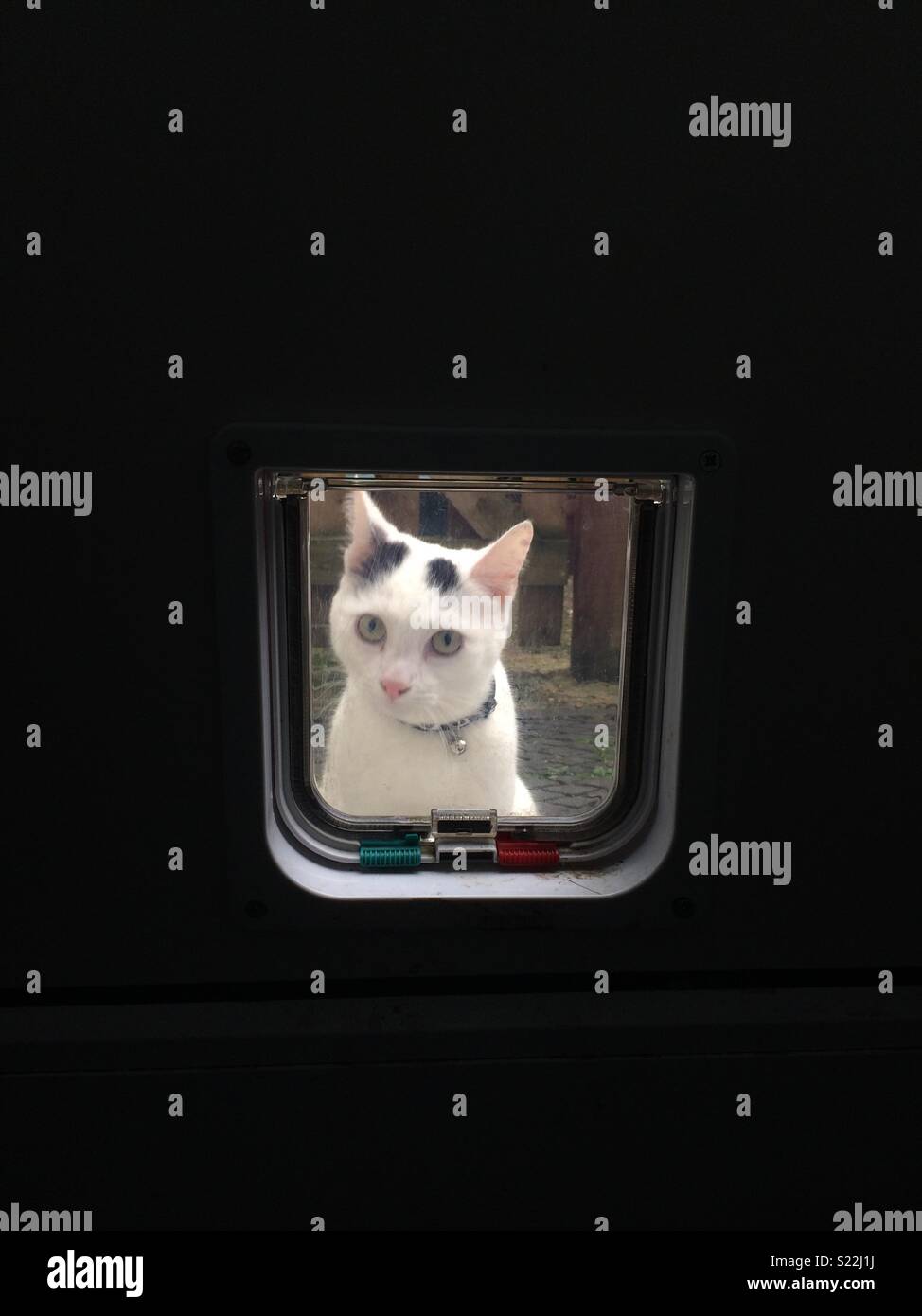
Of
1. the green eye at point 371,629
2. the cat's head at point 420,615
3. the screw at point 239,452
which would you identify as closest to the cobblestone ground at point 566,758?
the cat's head at point 420,615

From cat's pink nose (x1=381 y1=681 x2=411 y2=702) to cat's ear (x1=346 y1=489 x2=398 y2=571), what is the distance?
18cm

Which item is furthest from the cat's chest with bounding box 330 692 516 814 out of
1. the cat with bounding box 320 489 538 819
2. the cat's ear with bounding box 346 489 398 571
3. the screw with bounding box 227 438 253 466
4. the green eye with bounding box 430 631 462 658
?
the screw with bounding box 227 438 253 466

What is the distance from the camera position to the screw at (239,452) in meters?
0.92

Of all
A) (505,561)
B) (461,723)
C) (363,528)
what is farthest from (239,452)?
(461,723)

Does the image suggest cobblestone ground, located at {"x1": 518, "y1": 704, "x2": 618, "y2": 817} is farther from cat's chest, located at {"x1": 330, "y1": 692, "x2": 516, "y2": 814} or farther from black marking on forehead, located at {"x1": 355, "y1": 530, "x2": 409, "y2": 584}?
black marking on forehead, located at {"x1": 355, "y1": 530, "x2": 409, "y2": 584}

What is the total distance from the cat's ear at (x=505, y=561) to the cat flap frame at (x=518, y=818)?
0.07 metres

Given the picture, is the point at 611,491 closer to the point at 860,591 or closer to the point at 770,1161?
A: the point at 860,591

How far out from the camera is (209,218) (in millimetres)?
892

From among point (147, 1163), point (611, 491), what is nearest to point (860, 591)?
point (611, 491)

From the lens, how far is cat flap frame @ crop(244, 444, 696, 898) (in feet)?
3.36

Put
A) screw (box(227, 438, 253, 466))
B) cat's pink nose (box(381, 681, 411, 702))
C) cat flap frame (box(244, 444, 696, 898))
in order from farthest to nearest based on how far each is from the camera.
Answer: cat's pink nose (box(381, 681, 411, 702)), cat flap frame (box(244, 444, 696, 898)), screw (box(227, 438, 253, 466))

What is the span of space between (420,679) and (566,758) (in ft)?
0.80

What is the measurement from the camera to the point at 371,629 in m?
1.25
